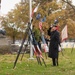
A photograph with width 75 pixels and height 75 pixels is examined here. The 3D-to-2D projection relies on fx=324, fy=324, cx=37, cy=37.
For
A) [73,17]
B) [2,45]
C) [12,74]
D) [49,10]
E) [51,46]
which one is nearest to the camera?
[12,74]

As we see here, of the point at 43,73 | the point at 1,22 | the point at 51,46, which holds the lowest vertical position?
the point at 43,73

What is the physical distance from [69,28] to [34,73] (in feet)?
68.8

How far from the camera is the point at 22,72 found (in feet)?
39.5

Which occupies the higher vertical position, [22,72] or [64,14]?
[64,14]

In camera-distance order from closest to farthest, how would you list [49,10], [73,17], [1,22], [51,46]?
1. [51,46]
2. [49,10]
3. [73,17]
4. [1,22]

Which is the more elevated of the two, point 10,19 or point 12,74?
point 10,19

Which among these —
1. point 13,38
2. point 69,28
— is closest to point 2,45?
point 69,28

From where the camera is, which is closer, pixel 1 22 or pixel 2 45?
pixel 2 45

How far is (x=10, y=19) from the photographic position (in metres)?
34.9

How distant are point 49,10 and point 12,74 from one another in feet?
63.7

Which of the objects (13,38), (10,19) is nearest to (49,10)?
(10,19)

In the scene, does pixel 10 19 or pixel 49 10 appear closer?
pixel 49 10

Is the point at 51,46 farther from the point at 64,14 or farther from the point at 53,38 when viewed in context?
the point at 64,14

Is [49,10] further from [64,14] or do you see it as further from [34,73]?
[34,73]
